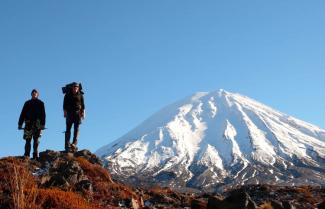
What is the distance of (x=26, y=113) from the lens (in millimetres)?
16578

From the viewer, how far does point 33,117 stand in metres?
16.5

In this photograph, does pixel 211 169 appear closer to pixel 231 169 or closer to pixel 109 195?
pixel 231 169

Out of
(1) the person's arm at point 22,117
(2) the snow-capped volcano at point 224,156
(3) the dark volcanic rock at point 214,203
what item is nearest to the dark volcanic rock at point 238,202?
(3) the dark volcanic rock at point 214,203

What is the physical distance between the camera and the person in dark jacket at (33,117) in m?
16.5

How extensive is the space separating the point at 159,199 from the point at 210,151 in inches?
6416

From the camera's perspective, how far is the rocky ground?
1090 centimetres

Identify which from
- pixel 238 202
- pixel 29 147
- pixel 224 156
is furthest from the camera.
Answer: pixel 224 156

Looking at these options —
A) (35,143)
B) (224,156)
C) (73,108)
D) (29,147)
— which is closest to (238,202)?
(73,108)

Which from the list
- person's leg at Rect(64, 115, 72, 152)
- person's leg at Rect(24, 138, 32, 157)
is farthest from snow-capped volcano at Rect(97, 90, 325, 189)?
person's leg at Rect(24, 138, 32, 157)

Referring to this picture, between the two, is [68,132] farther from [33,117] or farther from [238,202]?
[238,202]

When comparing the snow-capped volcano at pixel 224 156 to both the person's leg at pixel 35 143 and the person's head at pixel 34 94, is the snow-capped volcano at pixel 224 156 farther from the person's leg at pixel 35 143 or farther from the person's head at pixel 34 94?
the person's head at pixel 34 94

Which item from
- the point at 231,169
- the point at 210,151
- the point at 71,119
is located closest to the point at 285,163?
the point at 231,169

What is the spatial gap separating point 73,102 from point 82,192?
4868 millimetres

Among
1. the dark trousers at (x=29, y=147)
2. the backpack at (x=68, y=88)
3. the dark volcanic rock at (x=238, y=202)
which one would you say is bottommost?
the dark volcanic rock at (x=238, y=202)
